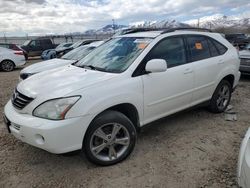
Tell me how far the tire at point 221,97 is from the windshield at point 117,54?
2.00 m

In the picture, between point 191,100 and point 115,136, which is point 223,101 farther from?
point 115,136

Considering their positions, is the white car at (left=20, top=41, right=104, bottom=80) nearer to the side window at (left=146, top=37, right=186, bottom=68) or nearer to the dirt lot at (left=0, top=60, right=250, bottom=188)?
the dirt lot at (left=0, top=60, right=250, bottom=188)

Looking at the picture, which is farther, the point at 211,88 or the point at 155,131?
the point at 211,88

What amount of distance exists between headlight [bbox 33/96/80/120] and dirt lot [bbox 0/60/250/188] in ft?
2.47

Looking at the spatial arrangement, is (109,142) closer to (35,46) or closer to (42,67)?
(42,67)

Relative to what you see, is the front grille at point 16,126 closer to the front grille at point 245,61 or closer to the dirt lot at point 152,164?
the dirt lot at point 152,164

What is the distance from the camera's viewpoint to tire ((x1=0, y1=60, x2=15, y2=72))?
13.6m

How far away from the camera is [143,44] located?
13.0ft

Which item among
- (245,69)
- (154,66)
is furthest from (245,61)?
(154,66)

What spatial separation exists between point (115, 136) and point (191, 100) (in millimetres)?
1722

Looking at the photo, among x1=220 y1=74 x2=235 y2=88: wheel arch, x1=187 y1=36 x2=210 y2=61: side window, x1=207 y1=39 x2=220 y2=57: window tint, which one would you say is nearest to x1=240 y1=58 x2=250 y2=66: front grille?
x1=220 y1=74 x2=235 y2=88: wheel arch

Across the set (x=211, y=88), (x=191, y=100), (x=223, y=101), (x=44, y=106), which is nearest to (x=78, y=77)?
(x=44, y=106)

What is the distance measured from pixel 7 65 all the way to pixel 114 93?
12138 mm

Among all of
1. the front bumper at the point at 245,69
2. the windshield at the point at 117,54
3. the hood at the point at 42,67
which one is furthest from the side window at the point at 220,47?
the hood at the point at 42,67
